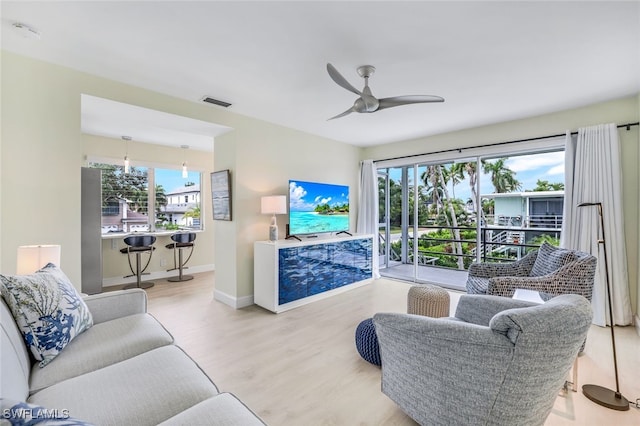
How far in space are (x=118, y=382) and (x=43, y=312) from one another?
604mm

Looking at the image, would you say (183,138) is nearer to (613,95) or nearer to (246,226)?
(246,226)

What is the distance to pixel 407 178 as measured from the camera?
5418 mm

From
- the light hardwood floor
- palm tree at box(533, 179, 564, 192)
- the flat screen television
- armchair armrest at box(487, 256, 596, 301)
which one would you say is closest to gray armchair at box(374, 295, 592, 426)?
the light hardwood floor

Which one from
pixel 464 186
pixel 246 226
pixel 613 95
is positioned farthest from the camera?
pixel 464 186

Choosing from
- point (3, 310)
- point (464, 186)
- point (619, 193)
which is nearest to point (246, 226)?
point (3, 310)

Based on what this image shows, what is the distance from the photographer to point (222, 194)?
3760 mm

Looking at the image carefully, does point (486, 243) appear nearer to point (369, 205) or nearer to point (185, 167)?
point (369, 205)

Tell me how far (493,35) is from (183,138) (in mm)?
4449

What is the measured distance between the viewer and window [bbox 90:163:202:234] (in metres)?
4.85

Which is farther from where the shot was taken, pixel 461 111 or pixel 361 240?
pixel 361 240

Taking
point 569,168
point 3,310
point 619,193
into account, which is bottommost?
point 3,310

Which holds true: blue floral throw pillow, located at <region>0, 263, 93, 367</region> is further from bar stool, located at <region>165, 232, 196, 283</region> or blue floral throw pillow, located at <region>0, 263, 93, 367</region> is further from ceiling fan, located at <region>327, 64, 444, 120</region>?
bar stool, located at <region>165, 232, 196, 283</region>

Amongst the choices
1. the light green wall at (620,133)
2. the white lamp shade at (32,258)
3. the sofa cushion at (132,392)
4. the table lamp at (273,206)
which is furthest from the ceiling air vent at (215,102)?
the light green wall at (620,133)

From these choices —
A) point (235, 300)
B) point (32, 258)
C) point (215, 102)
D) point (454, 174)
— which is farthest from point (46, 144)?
point (454, 174)
